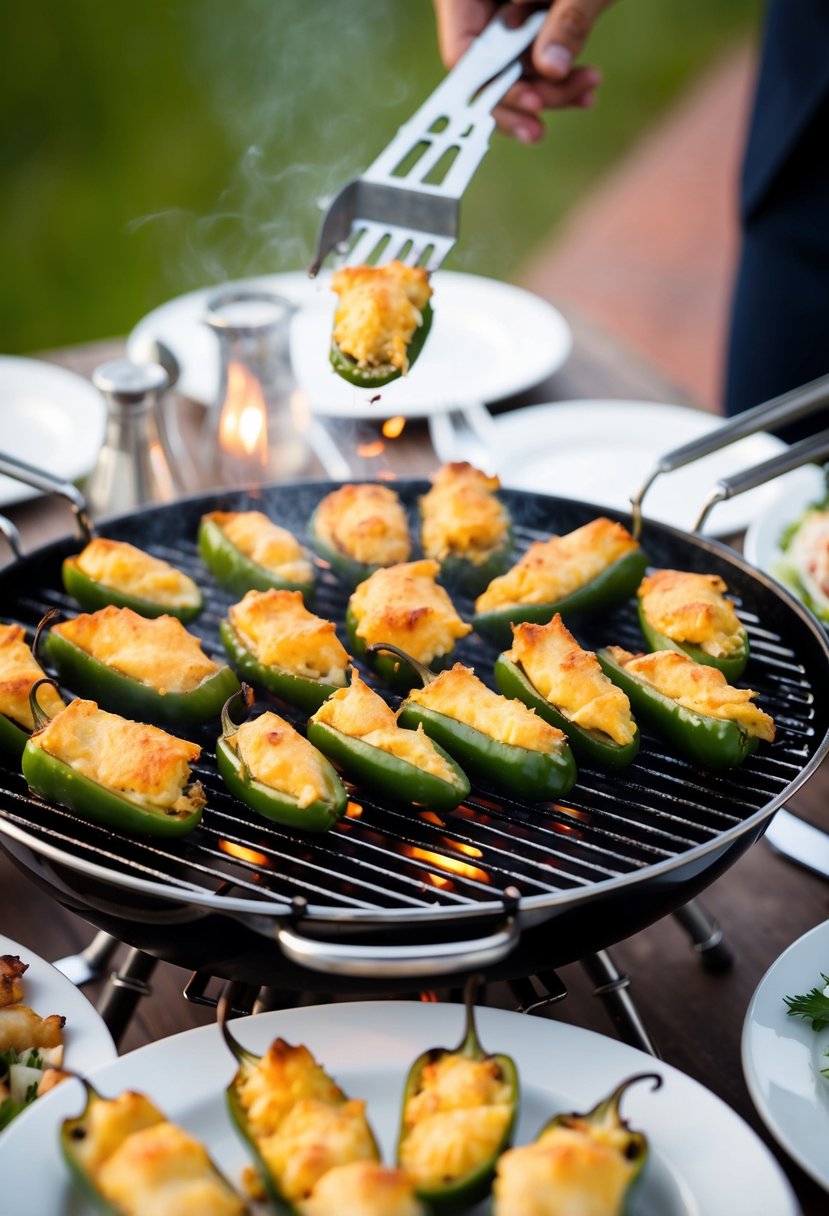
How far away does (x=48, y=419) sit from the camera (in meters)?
3.87

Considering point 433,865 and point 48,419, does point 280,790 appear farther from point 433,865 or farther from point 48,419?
point 48,419

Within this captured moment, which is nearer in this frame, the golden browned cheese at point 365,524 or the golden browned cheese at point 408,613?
the golden browned cheese at point 408,613

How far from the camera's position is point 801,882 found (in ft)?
8.00

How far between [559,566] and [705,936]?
76 cm

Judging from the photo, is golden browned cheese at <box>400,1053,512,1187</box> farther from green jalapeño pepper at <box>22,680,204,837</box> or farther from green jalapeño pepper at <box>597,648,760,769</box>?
green jalapeño pepper at <box>597,648,760,769</box>

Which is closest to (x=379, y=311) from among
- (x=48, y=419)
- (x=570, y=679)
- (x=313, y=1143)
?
(x=570, y=679)

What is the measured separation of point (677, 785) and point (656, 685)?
19 centimetres

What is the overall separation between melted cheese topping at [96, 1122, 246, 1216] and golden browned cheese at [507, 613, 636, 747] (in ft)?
3.08

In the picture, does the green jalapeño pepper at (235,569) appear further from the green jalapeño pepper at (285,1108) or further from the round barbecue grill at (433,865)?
the green jalapeño pepper at (285,1108)

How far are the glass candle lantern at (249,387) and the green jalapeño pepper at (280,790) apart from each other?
143 cm

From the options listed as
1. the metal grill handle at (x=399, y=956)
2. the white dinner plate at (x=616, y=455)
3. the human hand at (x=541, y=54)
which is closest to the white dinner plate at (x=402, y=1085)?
the metal grill handle at (x=399, y=956)

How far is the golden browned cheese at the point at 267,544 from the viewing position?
2486mm

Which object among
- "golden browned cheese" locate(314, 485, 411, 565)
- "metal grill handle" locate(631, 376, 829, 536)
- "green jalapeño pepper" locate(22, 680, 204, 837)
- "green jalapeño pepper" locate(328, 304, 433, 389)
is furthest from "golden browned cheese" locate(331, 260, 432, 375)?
"green jalapeño pepper" locate(22, 680, 204, 837)

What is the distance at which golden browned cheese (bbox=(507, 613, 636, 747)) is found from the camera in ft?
6.70
